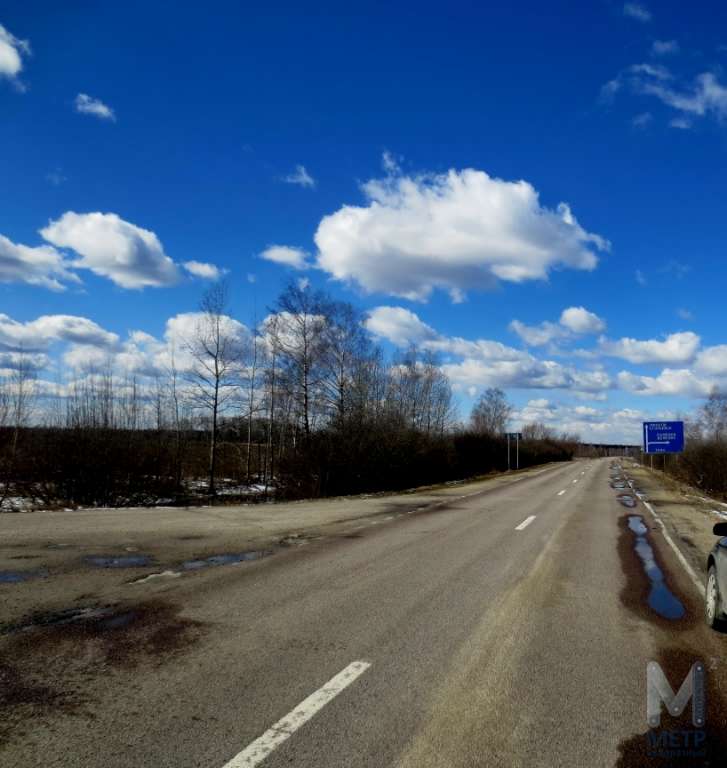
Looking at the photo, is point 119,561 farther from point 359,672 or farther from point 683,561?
point 683,561

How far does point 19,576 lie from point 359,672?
5.75 metres

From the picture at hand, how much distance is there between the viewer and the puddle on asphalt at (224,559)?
372 inches

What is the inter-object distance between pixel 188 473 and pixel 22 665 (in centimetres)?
3273

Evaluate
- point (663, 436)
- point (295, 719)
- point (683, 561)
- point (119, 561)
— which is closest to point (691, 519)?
point (683, 561)

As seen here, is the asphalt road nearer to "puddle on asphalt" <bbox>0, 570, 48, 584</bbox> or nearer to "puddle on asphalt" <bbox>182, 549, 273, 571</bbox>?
"puddle on asphalt" <bbox>182, 549, 273, 571</bbox>

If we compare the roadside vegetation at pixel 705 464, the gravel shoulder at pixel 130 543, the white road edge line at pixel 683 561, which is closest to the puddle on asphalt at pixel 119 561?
the gravel shoulder at pixel 130 543

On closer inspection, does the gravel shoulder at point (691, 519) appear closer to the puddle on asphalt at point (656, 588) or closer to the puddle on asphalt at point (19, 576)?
the puddle on asphalt at point (656, 588)

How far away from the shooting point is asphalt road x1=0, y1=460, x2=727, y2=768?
381 cm

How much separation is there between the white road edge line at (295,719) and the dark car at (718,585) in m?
4.10

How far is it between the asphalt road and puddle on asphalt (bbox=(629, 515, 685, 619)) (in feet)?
0.59

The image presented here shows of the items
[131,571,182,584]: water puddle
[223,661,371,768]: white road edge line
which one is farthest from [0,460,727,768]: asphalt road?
[131,571,182,584]: water puddle

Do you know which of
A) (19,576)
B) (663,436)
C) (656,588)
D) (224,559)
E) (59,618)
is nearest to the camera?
(59,618)

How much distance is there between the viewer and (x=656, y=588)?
8930 millimetres

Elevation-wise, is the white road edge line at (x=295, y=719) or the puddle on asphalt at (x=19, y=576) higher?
the white road edge line at (x=295, y=719)
